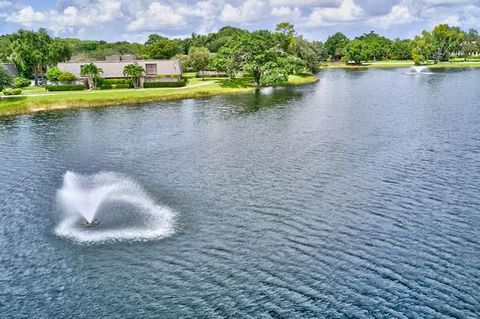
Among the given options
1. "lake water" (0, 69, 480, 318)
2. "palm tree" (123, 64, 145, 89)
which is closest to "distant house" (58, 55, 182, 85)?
"palm tree" (123, 64, 145, 89)

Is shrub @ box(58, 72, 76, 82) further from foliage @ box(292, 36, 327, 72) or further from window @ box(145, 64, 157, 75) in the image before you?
foliage @ box(292, 36, 327, 72)

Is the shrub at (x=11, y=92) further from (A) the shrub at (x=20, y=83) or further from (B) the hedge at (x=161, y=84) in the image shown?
(B) the hedge at (x=161, y=84)

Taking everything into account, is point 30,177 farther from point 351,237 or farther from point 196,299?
point 351,237

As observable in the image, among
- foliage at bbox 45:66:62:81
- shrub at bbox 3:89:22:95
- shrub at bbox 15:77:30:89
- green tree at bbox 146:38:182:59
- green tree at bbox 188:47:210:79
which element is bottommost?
shrub at bbox 3:89:22:95

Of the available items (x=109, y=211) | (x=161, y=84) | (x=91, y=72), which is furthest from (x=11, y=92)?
(x=109, y=211)

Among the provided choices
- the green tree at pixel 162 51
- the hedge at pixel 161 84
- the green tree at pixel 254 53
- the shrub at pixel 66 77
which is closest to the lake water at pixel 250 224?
the hedge at pixel 161 84

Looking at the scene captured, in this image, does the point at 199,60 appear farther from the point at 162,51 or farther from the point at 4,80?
the point at 4,80
